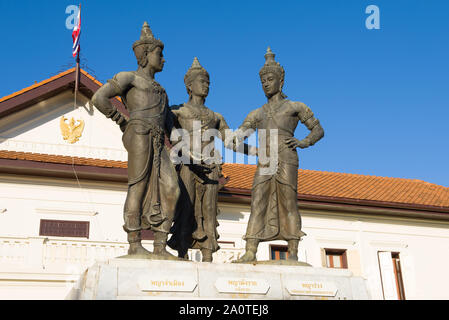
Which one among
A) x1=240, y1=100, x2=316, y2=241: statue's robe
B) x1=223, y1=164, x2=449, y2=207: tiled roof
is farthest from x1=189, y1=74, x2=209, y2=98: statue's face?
x1=223, y1=164, x2=449, y2=207: tiled roof

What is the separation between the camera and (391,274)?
20.3 metres

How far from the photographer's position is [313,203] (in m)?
19.3

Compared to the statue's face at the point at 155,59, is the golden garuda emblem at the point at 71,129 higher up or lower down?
higher up

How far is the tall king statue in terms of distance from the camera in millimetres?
7688

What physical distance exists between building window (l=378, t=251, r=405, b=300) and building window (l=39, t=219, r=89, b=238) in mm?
10149

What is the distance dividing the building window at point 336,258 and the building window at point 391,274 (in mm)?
1306

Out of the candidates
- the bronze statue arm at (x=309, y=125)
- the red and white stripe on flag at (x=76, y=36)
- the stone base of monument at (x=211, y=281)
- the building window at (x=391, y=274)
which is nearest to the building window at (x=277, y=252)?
the building window at (x=391, y=274)

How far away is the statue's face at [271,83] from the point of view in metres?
8.24

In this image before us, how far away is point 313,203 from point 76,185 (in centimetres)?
774

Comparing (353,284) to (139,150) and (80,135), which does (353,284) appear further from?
(80,135)

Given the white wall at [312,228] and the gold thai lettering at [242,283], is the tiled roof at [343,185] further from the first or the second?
the gold thai lettering at [242,283]

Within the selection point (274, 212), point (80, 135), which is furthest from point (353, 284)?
point (80, 135)

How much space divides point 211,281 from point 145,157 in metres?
1.83

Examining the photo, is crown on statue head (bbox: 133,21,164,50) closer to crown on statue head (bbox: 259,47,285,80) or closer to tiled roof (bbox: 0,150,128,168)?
crown on statue head (bbox: 259,47,285,80)
